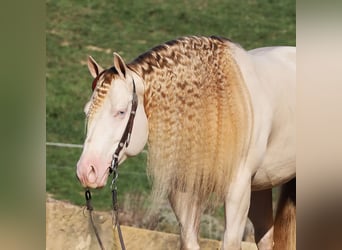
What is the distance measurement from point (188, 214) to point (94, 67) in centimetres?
106

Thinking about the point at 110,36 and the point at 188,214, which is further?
the point at 110,36

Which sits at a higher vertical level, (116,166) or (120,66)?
(120,66)

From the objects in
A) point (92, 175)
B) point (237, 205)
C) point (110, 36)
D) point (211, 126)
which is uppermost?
point (110, 36)

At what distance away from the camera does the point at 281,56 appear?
6703mm

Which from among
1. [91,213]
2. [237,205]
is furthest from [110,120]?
[237,205]

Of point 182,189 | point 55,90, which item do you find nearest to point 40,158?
point 55,90

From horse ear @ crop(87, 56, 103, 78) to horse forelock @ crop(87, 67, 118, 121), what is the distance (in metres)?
0.03

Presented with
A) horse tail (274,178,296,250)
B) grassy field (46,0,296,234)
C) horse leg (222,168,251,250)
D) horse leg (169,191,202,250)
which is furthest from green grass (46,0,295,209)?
horse tail (274,178,296,250)

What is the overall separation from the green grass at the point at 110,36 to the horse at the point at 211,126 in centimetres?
9

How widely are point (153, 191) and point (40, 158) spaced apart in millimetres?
895

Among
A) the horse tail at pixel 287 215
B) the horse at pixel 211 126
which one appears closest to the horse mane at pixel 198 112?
the horse at pixel 211 126

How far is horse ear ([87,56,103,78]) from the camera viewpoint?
22.5 ft

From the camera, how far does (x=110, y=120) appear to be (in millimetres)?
6719

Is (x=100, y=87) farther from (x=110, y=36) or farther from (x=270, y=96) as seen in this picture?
(x=270, y=96)
